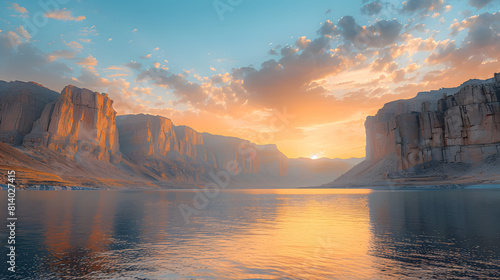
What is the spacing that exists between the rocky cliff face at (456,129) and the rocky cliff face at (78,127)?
151m

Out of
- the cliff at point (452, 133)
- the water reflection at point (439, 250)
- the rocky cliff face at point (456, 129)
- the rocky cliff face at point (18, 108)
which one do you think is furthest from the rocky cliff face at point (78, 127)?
the water reflection at point (439, 250)

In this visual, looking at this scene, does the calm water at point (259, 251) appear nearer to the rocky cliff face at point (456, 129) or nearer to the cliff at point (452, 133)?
the cliff at point (452, 133)

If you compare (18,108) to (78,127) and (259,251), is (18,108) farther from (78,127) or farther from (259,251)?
(259,251)

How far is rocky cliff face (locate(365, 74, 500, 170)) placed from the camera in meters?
98.6

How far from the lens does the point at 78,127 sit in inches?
6481

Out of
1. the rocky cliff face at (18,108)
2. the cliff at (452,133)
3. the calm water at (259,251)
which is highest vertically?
the rocky cliff face at (18,108)

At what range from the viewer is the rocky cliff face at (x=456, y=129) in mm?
98562

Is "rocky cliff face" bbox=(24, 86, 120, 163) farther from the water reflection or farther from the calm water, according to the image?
the water reflection

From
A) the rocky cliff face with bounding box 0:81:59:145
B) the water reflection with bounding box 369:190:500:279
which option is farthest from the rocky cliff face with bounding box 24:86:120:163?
the water reflection with bounding box 369:190:500:279

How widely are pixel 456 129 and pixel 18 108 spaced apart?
206837mm

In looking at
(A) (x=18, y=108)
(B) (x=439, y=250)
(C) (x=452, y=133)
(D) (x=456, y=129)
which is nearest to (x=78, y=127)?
(A) (x=18, y=108)

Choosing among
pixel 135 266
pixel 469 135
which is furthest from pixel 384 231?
pixel 469 135

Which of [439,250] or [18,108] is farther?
[18,108]

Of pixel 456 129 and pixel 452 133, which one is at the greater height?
pixel 456 129
